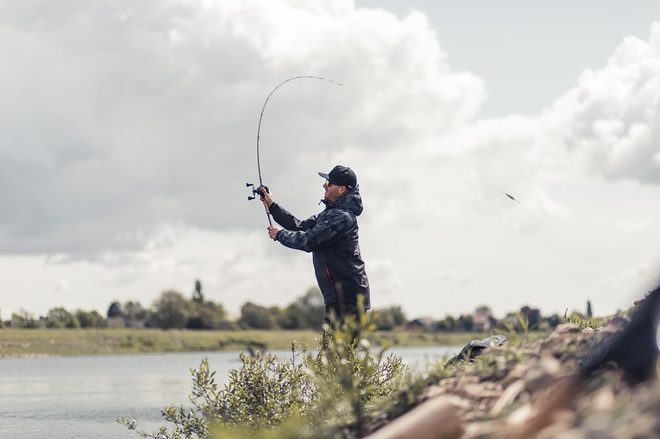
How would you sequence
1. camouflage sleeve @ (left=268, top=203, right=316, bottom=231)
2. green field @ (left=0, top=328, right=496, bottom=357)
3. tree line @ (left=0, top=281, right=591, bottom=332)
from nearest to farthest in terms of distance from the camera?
camouflage sleeve @ (left=268, top=203, right=316, bottom=231), green field @ (left=0, top=328, right=496, bottom=357), tree line @ (left=0, top=281, right=591, bottom=332)

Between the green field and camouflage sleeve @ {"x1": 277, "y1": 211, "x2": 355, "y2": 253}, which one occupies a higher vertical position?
the green field

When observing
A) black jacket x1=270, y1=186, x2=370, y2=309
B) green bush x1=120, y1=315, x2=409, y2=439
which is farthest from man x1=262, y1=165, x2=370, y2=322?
green bush x1=120, y1=315, x2=409, y2=439

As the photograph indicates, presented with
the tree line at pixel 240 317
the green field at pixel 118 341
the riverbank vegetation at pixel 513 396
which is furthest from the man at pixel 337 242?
the tree line at pixel 240 317

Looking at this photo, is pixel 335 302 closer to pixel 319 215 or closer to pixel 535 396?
pixel 319 215

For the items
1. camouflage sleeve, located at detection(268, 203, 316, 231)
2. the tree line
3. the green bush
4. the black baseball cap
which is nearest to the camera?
the green bush

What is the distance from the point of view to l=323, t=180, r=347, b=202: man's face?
10.7m

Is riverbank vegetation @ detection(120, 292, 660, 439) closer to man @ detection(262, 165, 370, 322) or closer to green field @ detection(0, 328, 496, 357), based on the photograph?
man @ detection(262, 165, 370, 322)

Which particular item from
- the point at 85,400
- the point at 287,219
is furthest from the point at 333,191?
the point at 85,400

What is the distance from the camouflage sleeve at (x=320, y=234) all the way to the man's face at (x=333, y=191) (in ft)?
0.86

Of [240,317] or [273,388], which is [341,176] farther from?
[240,317]

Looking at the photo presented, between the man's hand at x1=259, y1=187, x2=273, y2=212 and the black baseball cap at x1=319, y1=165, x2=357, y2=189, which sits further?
the man's hand at x1=259, y1=187, x2=273, y2=212

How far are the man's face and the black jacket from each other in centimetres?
5

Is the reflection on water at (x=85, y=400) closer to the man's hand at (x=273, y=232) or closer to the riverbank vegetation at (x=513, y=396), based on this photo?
the riverbank vegetation at (x=513, y=396)

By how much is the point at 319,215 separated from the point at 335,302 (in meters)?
0.87
